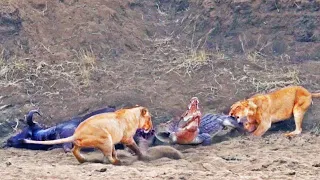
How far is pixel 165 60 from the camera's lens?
451 inches

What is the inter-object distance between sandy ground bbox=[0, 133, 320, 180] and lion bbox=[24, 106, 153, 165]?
16 cm

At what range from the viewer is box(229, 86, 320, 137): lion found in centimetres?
926

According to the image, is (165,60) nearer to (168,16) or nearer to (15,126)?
(168,16)

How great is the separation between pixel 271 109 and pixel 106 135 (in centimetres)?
234

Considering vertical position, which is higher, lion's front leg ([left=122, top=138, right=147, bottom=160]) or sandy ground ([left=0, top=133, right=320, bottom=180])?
lion's front leg ([left=122, top=138, right=147, bottom=160])

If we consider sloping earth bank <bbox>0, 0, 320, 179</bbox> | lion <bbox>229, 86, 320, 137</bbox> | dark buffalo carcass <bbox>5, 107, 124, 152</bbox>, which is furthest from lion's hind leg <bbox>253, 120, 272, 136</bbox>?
dark buffalo carcass <bbox>5, 107, 124, 152</bbox>

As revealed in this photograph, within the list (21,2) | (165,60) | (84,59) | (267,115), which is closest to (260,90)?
(267,115)

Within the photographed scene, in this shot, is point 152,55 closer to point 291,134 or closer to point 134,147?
point 291,134

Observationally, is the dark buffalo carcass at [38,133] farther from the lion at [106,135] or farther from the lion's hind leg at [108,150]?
the lion's hind leg at [108,150]

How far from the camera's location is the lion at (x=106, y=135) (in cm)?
784

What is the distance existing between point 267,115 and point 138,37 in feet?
11.6

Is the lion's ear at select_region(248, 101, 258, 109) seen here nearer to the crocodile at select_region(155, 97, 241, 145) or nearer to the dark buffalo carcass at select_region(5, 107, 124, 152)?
the crocodile at select_region(155, 97, 241, 145)

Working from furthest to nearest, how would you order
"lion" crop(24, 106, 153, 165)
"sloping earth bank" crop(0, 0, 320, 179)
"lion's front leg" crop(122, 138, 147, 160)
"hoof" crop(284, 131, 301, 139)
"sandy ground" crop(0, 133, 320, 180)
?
"sloping earth bank" crop(0, 0, 320, 179) < "hoof" crop(284, 131, 301, 139) < "lion's front leg" crop(122, 138, 147, 160) < "lion" crop(24, 106, 153, 165) < "sandy ground" crop(0, 133, 320, 180)

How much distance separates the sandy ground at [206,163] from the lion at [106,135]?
0.53 ft
